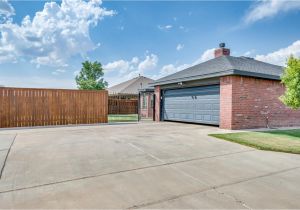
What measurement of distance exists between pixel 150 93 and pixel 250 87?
972 centimetres

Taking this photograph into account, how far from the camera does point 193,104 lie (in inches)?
475

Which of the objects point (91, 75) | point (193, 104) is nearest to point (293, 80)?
point (193, 104)

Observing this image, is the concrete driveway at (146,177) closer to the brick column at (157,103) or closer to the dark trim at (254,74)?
the dark trim at (254,74)

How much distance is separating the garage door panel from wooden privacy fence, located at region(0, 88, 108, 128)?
4331 mm

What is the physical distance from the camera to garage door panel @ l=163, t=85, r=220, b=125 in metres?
10.8

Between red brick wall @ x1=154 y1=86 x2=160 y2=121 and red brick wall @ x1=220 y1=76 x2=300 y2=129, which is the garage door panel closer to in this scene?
red brick wall @ x1=154 y1=86 x2=160 y2=121

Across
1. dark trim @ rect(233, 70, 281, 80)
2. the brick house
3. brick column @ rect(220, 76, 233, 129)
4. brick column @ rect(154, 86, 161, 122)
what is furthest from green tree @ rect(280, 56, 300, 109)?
brick column @ rect(154, 86, 161, 122)

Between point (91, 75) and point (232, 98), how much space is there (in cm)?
2083

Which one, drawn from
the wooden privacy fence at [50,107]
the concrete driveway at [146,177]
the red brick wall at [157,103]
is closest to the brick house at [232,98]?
the red brick wall at [157,103]

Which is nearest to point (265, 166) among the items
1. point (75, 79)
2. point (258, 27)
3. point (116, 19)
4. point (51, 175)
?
point (51, 175)

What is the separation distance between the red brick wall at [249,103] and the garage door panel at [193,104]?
71cm

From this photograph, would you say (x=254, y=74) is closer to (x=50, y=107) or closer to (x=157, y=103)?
(x=157, y=103)

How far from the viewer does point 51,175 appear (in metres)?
3.52

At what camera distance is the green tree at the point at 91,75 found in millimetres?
26172
